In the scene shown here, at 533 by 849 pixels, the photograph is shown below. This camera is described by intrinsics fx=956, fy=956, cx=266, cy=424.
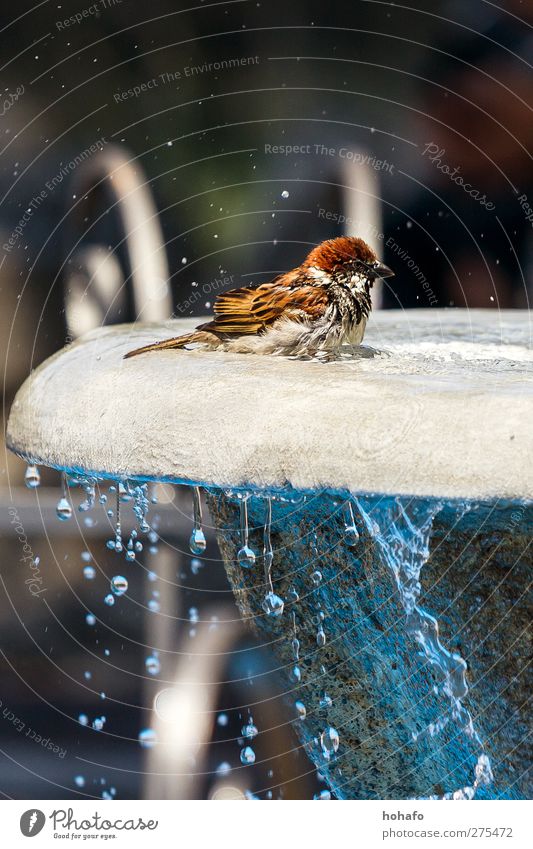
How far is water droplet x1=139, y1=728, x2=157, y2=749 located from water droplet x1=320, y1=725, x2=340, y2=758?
1.72 meters

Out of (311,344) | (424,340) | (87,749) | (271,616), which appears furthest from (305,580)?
(87,749)

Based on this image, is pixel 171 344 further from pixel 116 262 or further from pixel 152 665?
pixel 152 665

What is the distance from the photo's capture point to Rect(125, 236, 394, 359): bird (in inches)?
61.8

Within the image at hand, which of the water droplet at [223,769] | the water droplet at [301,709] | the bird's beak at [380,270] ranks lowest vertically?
the water droplet at [223,769]

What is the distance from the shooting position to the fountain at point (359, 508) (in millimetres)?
1072

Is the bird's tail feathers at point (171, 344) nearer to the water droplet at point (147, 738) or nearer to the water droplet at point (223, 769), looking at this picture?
the water droplet at point (147, 738)

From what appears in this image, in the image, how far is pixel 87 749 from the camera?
374 centimetres

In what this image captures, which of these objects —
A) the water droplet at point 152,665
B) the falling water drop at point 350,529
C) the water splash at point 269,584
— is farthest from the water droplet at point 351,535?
the water droplet at point 152,665

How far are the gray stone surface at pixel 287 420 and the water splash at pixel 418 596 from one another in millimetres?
194

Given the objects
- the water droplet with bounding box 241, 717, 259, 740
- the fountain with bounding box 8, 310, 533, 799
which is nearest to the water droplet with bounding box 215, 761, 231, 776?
the water droplet with bounding box 241, 717, 259, 740

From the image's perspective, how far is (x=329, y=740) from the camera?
1669mm

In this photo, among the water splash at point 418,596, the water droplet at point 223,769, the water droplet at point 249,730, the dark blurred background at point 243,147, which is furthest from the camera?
the dark blurred background at point 243,147

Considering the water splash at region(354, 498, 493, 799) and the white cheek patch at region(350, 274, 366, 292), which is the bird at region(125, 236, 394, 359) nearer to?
the white cheek patch at region(350, 274, 366, 292)
